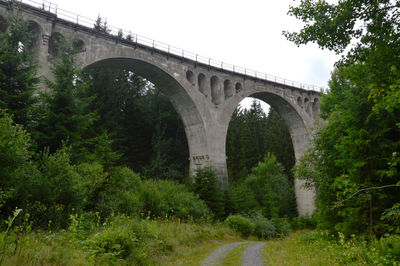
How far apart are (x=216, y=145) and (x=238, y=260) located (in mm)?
15772

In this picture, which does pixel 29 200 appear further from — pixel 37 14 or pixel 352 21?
pixel 37 14

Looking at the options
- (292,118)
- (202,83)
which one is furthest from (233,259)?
(292,118)

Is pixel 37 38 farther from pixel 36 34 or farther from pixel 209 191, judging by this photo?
pixel 209 191

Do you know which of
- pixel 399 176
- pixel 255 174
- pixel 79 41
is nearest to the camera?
pixel 399 176

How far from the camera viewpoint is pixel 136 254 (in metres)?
7.23

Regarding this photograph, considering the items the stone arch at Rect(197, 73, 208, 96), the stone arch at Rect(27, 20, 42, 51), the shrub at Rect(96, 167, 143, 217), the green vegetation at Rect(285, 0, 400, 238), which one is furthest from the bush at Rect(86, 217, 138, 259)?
A: the stone arch at Rect(197, 73, 208, 96)

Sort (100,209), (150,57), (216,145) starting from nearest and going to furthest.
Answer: (100,209)
(150,57)
(216,145)

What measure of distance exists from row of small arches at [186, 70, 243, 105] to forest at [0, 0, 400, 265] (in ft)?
25.4

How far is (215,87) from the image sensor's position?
25469 millimetres

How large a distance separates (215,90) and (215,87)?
28 cm

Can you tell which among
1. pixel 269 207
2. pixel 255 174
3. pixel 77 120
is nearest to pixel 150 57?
pixel 77 120

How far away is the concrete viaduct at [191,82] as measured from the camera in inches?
663

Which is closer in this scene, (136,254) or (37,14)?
(136,254)

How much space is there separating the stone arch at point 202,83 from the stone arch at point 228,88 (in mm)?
2621
